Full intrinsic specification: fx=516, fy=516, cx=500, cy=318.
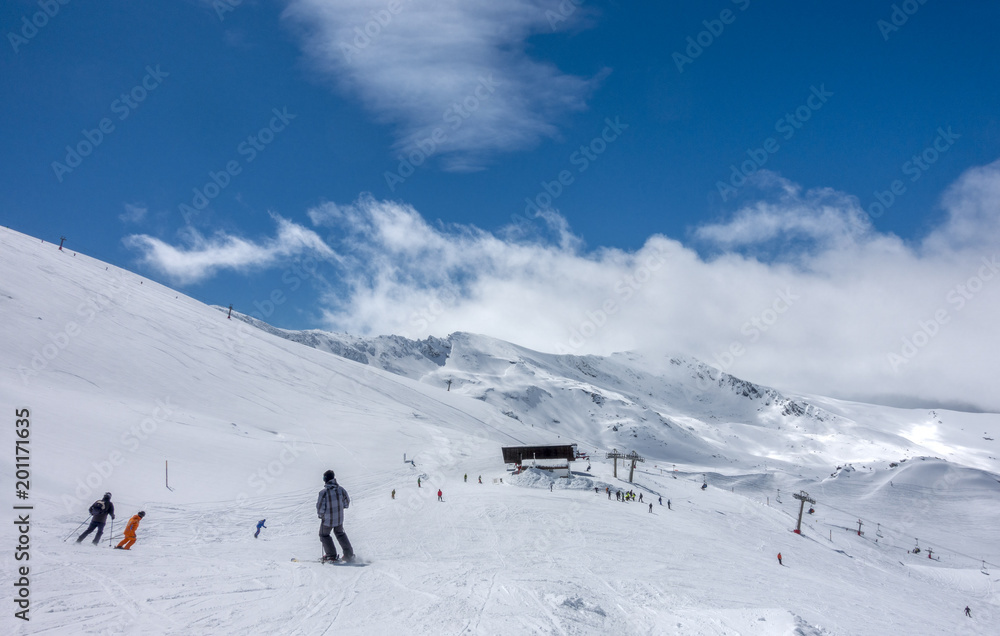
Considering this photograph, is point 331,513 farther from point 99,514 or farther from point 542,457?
point 542,457

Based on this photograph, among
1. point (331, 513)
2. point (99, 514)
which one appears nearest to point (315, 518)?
point (99, 514)

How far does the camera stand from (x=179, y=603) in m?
7.12

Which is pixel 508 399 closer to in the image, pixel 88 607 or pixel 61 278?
pixel 61 278

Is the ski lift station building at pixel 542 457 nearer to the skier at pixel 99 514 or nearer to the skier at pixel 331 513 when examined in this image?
the skier at pixel 331 513

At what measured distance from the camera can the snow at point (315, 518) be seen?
7695 millimetres

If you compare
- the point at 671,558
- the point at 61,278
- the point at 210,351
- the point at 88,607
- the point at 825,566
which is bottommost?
the point at 825,566

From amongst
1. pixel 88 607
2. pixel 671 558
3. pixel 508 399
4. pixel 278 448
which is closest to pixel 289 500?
pixel 278 448

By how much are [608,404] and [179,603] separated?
200m

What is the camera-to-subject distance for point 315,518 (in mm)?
21469

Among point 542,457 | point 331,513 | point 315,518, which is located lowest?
point 315,518

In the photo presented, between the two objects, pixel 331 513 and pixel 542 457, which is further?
pixel 542 457

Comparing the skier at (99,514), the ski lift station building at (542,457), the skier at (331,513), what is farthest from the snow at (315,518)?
the ski lift station building at (542,457)

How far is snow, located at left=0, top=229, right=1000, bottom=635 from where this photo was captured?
7695mm

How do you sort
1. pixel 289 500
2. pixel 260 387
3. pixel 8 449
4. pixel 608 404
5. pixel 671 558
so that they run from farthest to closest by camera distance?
pixel 608 404, pixel 260 387, pixel 289 500, pixel 671 558, pixel 8 449
